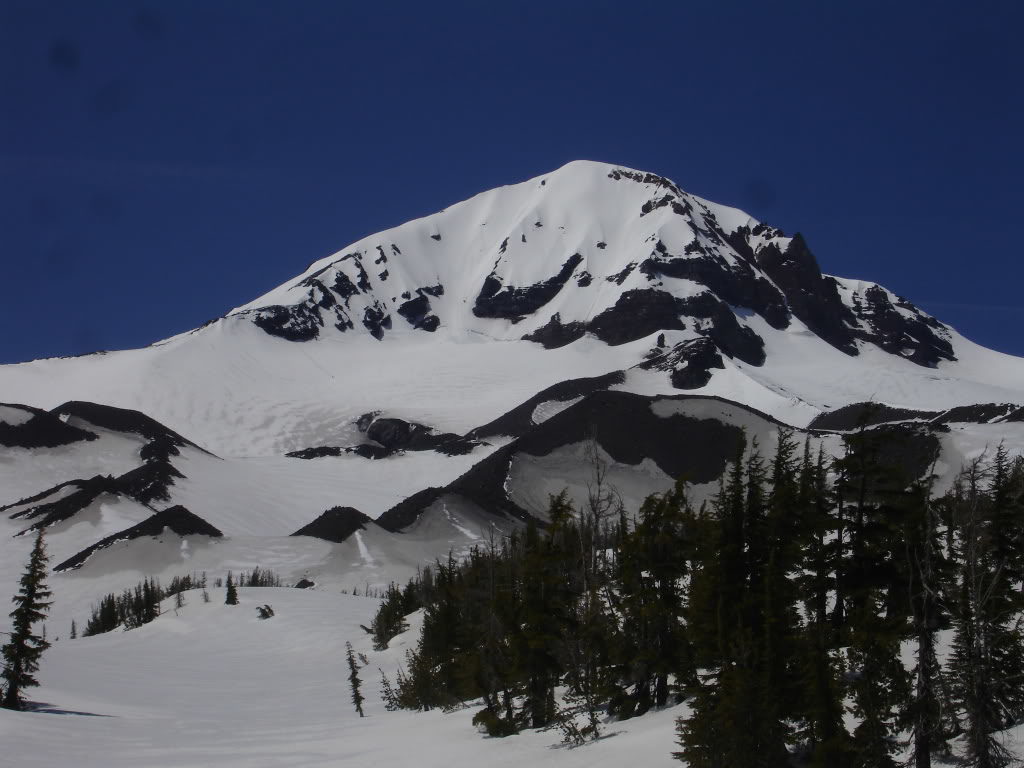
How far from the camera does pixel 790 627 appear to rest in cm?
2652

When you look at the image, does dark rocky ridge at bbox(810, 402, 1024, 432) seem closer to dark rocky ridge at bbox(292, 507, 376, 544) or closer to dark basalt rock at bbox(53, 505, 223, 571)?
dark rocky ridge at bbox(292, 507, 376, 544)

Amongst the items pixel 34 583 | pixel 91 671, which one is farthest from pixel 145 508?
pixel 34 583

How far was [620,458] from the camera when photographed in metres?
166

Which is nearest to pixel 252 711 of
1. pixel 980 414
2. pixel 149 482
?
pixel 149 482

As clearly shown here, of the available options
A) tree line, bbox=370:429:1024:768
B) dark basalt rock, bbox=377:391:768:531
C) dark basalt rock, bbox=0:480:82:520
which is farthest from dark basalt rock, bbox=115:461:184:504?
tree line, bbox=370:429:1024:768

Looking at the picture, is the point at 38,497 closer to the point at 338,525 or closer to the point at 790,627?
the point at 338,525

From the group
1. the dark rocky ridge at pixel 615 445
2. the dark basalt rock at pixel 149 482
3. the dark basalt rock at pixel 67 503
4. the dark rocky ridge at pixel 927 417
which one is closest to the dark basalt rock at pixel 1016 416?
the dark rocky ridge at pixel 927 417

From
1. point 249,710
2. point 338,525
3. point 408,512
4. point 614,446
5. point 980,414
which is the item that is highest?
point 980,414

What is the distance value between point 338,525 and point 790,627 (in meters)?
130

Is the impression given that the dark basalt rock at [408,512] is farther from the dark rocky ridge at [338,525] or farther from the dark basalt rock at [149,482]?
the dark basalt rock at [149,482]

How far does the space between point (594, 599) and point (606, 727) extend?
3943 millimetres

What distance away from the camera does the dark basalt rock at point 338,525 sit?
148 meters

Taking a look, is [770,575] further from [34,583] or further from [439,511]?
[439,511]

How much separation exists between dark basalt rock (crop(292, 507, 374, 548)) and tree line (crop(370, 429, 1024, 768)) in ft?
354
